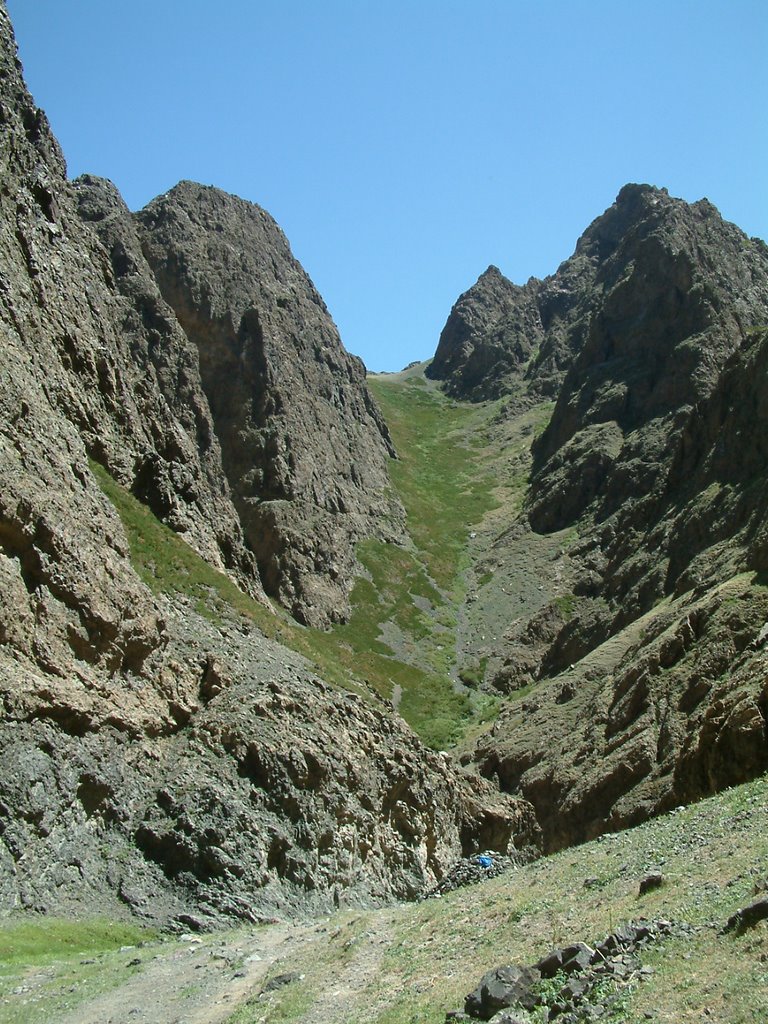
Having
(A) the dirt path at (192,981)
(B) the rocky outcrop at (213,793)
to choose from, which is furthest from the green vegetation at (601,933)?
(B) the rocky outcrop at (213,793)

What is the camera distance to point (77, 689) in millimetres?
37812

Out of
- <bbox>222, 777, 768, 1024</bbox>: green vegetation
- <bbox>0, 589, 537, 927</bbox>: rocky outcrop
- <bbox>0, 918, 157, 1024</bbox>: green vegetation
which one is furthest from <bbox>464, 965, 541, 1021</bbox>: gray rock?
<bbox>0, 589, 537, 927</bbox>: rocky outcrop

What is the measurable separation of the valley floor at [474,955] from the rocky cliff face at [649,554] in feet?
39.0

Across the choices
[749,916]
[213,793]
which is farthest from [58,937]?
[749,916]

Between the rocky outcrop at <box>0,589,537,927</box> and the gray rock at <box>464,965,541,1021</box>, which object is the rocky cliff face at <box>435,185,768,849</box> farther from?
the gray rock at <box>464,965,541,1021</box>

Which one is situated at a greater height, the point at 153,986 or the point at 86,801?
the point at 86,801

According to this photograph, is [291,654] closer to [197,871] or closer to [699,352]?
[197,871]

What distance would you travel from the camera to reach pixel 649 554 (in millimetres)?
91188

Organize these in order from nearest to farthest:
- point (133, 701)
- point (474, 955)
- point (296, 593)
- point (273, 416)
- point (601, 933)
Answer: point (601, 933)
point (474, 955)
point (133, 701)
point (296, 593)
point (273, 416)

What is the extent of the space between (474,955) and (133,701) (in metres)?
25.6

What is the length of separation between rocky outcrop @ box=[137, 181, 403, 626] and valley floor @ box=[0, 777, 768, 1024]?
237 feet

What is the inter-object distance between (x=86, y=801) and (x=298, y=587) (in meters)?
65.0

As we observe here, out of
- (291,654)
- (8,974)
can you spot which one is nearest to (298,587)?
(291,654)

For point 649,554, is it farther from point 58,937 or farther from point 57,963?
point 57,963
